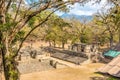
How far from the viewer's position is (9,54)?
390 inches

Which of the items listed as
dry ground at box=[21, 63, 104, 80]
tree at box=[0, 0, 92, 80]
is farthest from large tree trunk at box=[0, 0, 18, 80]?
dry ground at box=[21, 63, 104, 80]

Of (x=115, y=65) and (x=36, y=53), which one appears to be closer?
(x=115, y=65)

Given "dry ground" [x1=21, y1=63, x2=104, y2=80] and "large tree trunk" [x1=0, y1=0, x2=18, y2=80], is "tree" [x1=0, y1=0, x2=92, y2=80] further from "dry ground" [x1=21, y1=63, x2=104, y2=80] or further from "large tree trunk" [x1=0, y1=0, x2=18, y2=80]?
"dry ground" [x1=21, y1=63, x2=104, y2=80]

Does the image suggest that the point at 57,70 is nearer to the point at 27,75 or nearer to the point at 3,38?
the point at 27,75

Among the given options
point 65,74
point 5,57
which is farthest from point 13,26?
point 65,74

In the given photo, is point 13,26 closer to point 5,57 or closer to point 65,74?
point 5,57

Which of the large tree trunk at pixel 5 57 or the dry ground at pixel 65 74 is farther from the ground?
the large tree trunk at pixel 5 57

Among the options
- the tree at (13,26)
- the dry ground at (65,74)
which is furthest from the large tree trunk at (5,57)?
the dry ground at (65,74)

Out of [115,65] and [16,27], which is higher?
[16,27]

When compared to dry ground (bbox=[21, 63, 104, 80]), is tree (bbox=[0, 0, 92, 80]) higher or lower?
higher

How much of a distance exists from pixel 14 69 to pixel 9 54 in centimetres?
76

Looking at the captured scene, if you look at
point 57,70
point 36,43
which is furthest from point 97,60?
point 36,43

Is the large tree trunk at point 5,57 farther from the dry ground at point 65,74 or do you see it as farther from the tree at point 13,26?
the dry ground at point 65,74

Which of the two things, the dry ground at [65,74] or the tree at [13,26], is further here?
the dry ground at [65,74]
